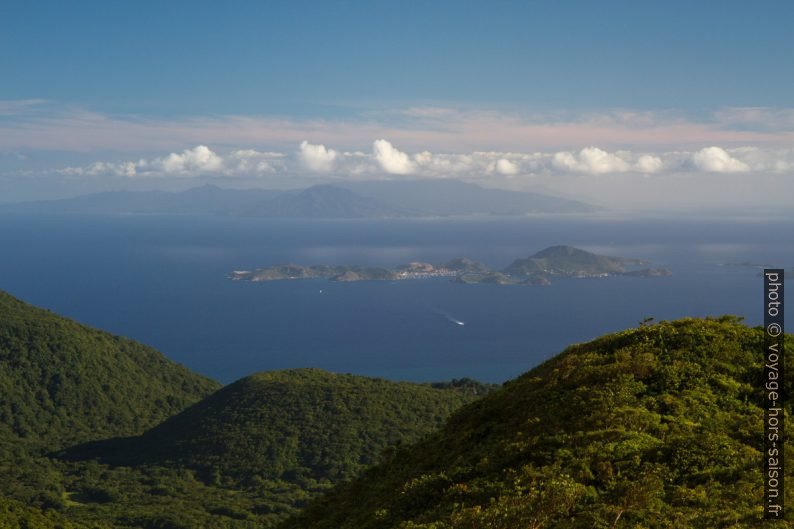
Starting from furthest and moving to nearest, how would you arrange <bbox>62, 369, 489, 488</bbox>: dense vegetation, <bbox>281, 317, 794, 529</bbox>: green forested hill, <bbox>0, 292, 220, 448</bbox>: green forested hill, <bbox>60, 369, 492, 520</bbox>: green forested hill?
<bbox>0, 292, 220, 448</bbox>: green forested hill
<bbox>62, 369, 489, 488</bbox>: dense vegetation
<bbox>60, 369, 492, 520</bbox>: green forested hill
<bbox>281, 317, 794, 529</bbox>: green forested hill

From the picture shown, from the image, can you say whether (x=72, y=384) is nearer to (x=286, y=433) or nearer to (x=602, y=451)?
(x=286, y=433)

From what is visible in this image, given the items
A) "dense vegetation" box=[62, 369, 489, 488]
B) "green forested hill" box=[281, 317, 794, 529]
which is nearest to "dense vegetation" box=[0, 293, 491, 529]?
"dense vegetation" box=[62, 369, 489, 488]

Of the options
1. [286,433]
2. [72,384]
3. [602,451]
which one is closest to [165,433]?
[286,433]

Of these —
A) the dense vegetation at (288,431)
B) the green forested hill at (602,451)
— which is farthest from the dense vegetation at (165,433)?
the green forested hill at (602,451)

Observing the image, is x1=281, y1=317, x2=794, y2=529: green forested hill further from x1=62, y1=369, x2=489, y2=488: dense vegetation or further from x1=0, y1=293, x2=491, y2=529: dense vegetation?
x1=62, y1=369, x2=489, y2=488: dense vegetation

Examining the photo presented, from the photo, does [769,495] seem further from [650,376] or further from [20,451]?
[20,451]
